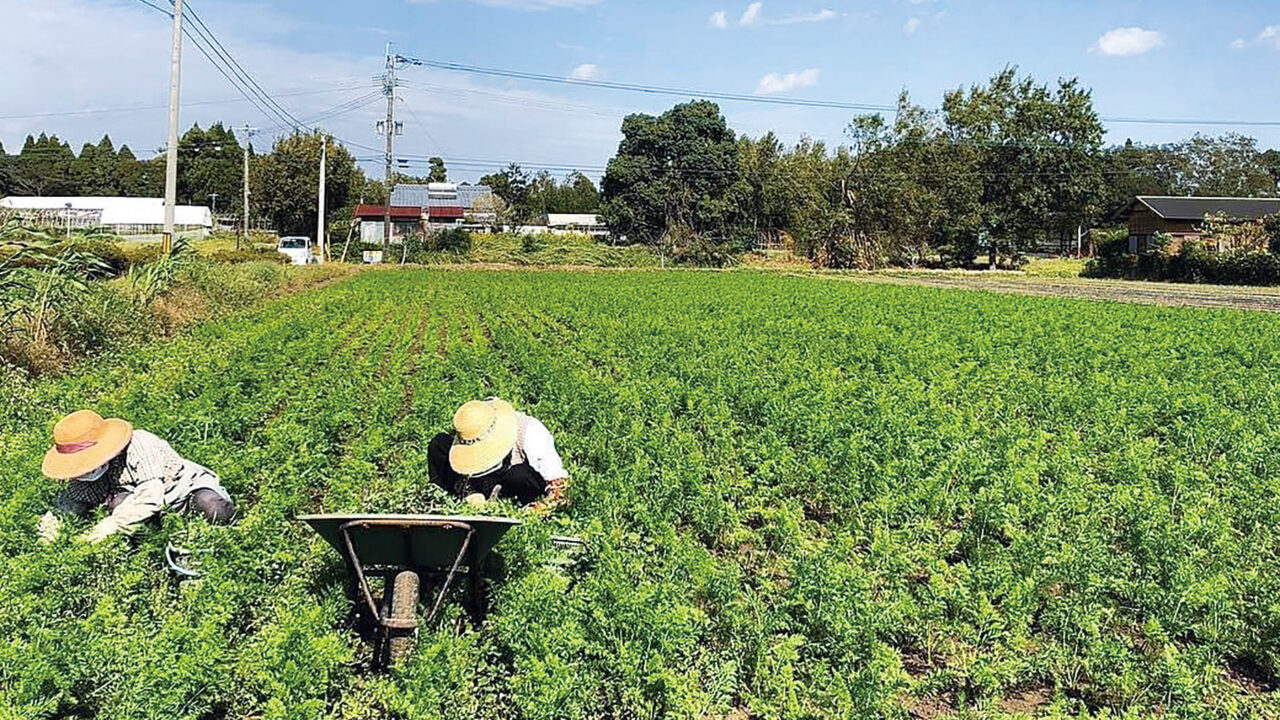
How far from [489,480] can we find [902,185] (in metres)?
53.7

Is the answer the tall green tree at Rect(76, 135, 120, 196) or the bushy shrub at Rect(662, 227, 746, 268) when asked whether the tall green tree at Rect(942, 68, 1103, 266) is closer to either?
the bushy shrub at Rect(662, 227, 746, 268)

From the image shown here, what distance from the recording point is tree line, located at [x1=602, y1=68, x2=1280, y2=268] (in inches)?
2238

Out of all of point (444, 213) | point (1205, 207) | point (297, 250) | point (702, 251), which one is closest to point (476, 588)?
point (297, 250)

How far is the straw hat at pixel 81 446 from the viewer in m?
5.31

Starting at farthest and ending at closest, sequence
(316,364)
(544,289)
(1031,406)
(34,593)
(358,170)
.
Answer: (358,170), (544,289), (316,364), (1031,406), (34,593)

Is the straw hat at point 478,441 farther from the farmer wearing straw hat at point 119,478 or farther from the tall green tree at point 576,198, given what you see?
the tall green tree at point 576,198

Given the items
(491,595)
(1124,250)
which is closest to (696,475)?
(491,595)

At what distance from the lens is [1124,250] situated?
51.8 m

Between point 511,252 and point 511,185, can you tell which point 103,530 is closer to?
point 511,252

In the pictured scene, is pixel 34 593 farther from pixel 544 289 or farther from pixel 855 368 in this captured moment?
pixel 544 289

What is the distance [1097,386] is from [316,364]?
951cm

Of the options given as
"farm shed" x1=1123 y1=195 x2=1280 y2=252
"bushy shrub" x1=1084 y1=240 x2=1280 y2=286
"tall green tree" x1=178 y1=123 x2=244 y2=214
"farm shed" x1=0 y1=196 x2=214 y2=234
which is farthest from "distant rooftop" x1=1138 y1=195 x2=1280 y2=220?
"tall green tree" x1=178 y1=123 x2=244 y2=214

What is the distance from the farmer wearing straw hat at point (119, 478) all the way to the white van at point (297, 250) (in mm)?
39437

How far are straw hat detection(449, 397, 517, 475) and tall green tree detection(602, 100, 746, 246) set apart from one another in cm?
5439
